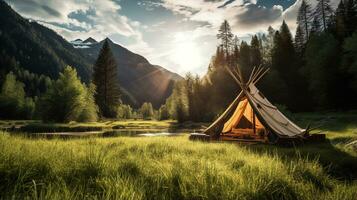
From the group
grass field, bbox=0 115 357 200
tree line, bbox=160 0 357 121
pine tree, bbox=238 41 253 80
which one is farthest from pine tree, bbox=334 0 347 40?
grass field, bbox=0 115 357 200

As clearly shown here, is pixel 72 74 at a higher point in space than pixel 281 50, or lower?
lower

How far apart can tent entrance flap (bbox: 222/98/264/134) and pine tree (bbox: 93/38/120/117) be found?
49735mm

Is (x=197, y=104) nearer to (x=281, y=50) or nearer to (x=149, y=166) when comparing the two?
(x=281, y=50)

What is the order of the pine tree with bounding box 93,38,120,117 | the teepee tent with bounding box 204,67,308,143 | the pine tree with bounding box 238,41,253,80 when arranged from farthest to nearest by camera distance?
the pine tree with bounding box 93,38,120,117, the pine tree with bounding box 238,41,253,80, the teepee tent with bounding box 204,67,308,143

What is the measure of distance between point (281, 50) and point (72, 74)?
38.4 m

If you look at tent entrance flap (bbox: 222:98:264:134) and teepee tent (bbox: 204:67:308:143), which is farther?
tent entrance flap (bbox: 222:98:264:134)

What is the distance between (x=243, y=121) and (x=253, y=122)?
9.82 feet

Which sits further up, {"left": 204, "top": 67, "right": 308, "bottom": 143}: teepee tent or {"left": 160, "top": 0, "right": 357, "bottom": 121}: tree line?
{"left": 160, "top": 0, "right": 357, "bottom": 121}: tree line

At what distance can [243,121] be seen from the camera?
744 inches

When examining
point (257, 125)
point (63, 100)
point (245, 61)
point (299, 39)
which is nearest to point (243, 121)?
point (257, 125)

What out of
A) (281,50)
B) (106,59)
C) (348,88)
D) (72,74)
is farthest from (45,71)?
(348,88)

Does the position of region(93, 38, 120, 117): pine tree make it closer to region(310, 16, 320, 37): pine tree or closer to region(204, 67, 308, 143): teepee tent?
region(310, 16, 320, 37): pine tree

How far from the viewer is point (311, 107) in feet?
147

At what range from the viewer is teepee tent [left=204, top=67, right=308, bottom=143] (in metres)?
13.5
